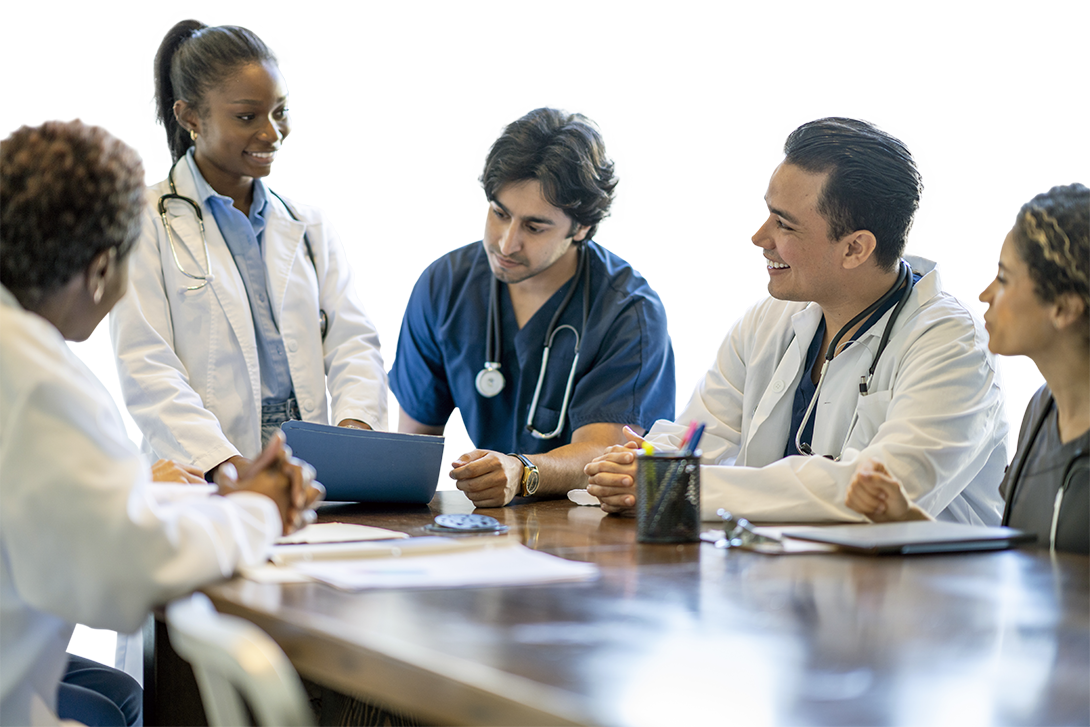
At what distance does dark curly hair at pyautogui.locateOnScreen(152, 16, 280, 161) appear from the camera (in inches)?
85.5

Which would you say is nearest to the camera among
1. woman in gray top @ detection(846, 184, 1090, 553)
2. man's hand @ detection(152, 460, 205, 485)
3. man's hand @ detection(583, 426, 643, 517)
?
woman in gray top @ detection(846, 184, 1090, 553)

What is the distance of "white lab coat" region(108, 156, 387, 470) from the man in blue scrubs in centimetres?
19

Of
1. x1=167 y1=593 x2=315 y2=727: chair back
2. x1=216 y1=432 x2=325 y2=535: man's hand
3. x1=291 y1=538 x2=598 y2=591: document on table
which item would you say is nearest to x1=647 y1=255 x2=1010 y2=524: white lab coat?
x1=291 y1=538 x2=598 y2=591: document on table

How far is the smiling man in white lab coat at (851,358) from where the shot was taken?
171 centimetres

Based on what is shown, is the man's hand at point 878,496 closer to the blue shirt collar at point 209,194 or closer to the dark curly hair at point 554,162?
the dark curly hair at point 554,162

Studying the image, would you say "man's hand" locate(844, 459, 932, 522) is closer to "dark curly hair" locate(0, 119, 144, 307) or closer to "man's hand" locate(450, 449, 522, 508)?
"man's hand" locate(450, 449, 522, 508)

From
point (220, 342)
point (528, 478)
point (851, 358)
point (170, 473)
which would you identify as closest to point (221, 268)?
point (220, 342)

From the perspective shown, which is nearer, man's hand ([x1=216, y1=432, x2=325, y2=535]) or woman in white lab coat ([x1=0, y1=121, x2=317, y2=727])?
woman in white lab coat ([x1=0, y1=121, x2=317, y2=727])

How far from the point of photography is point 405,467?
64.7 inches

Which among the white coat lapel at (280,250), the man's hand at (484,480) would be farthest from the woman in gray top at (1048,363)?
the white coat lapel at (280,250)

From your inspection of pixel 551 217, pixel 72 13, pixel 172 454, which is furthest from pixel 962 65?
pixel 72 13

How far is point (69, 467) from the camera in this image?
87 centimetres

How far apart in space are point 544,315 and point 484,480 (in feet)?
2.28

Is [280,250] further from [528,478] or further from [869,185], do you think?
[869,185]
